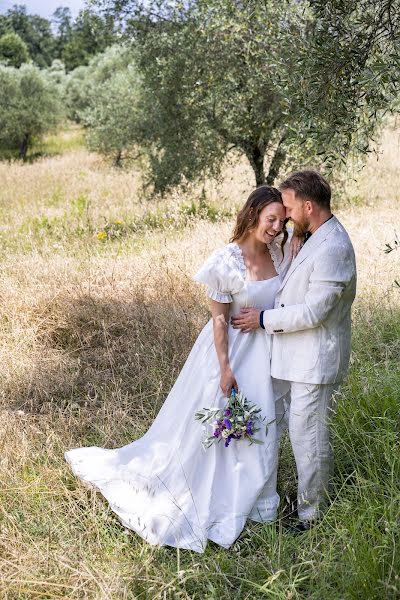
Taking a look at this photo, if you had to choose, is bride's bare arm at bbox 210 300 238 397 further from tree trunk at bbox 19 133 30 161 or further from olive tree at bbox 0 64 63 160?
tree trunk at bbox 19 133 30 161

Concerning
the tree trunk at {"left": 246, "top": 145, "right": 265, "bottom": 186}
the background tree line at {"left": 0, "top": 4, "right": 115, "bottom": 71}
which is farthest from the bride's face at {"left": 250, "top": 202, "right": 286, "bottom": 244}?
the background tree line at {"left": 0, "top": 4, "right": 115, "bottom": 71}

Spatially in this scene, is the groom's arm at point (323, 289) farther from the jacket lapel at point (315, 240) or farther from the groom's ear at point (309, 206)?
the groom's ear at point (309, 206)

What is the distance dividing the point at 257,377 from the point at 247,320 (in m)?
0.38

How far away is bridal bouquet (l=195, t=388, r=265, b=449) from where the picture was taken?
396cm

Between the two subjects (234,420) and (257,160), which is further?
(257,160)

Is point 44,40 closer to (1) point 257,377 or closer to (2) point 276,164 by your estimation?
(2) point 276,164

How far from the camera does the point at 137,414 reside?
215 inches

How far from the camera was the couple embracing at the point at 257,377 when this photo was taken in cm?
365

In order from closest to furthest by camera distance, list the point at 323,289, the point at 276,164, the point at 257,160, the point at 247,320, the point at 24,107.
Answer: the point at 323,289 < the point at 247,320 < the point at 276,164 < the point at 257,160 < the point at 24,107

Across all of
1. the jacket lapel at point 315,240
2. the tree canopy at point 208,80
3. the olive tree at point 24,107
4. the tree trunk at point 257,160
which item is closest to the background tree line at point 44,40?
the olive tree at point 24,107

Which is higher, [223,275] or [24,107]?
[223,275]

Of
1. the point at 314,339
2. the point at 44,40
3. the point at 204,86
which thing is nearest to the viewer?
the point at 314,339

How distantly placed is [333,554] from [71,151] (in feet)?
94.0

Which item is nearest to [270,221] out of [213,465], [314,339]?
[314,339]
